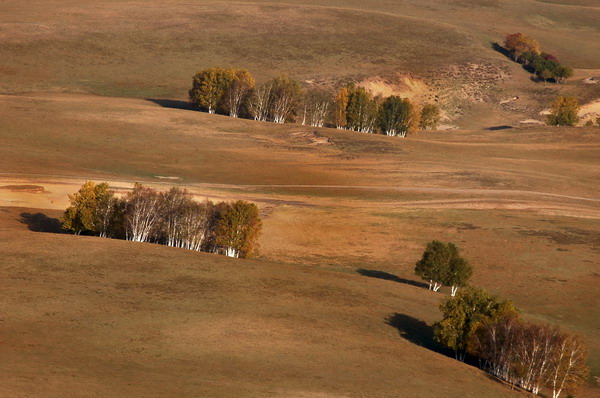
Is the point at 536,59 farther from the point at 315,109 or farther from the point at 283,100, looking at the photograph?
the point at 283,100

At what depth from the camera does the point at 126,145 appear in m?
92.7

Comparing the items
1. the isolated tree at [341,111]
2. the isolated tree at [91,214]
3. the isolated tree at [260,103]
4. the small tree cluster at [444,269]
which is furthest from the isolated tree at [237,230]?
the isolated tree at [341,111]

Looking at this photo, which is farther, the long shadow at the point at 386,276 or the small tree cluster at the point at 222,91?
the small tree cluster at the point at 222,91

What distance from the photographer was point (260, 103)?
113 metres

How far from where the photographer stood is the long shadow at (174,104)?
118 m

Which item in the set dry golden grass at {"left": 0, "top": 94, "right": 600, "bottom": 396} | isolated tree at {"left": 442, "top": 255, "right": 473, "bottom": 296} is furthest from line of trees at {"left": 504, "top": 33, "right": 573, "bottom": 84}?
isolated tree at {"left": 442, "top": 255, "right": 473, "bottom": 296}

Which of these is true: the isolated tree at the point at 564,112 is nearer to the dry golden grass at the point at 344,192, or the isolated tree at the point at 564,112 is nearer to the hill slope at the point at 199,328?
the dry golden grass at the point at 344,192

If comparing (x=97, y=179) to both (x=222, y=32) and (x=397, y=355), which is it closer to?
(x=397, y=355)

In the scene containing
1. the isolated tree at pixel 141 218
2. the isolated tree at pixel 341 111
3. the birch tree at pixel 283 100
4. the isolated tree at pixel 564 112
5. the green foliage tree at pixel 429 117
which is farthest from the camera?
the isolated tree at pixel 564 112

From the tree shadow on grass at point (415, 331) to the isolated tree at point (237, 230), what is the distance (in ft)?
44.1

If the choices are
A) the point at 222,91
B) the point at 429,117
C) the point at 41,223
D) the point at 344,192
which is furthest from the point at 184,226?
the point at 429,117

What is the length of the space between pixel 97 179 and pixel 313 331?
117ft

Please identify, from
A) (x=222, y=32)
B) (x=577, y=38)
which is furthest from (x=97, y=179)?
(x=577, y=38)

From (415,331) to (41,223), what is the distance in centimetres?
2812
